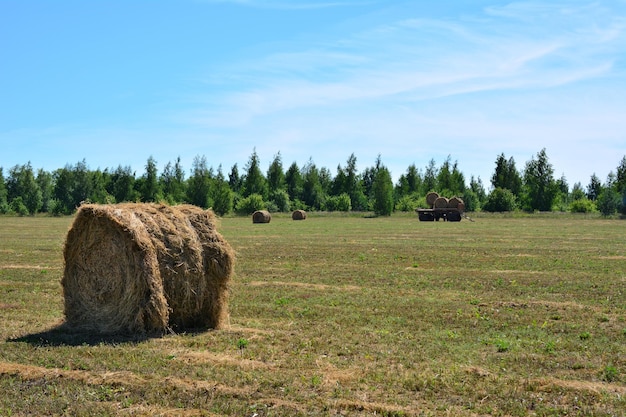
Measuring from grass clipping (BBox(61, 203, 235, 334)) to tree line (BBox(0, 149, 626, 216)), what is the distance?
89259 millimetres

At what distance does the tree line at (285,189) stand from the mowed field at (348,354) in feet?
280

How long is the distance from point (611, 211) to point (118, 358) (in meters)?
91.1

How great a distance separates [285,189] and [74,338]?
123 meters

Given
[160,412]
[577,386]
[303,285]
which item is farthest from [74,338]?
[577,386]

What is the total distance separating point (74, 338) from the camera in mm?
10961

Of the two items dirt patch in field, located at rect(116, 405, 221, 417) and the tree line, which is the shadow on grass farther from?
the tree line

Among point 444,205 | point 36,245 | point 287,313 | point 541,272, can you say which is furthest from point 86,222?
point 444,205

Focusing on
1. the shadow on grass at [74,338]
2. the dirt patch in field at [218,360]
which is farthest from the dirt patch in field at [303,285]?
the dirt patch in field at [218,360]

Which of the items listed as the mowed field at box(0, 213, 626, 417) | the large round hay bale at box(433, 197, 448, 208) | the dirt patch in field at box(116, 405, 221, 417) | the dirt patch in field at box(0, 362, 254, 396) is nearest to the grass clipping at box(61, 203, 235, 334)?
the mowed field at box(0, 213, 626, 417)

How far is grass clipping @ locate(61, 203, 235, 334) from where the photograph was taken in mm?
11281

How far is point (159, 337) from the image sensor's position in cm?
1115

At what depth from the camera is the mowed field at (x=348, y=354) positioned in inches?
302

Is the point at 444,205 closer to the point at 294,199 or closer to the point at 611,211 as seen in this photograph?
the point at 611,211

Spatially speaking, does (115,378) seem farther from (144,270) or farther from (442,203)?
(442,203)
